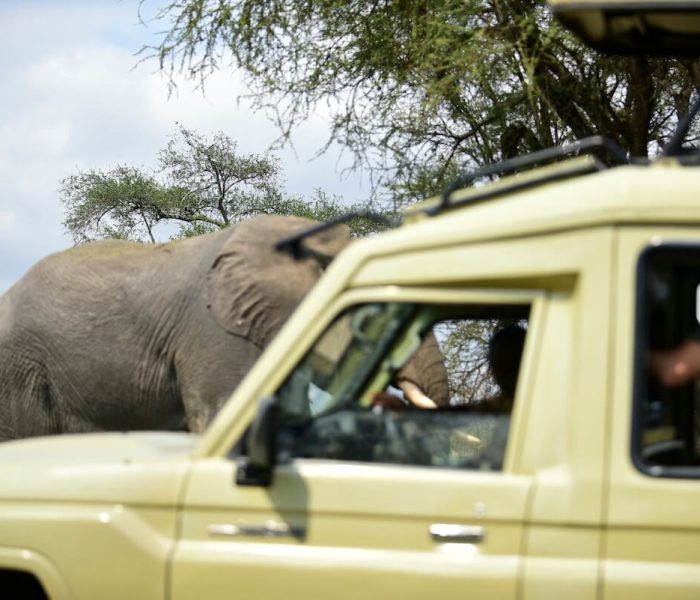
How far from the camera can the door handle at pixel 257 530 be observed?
4.13 meters

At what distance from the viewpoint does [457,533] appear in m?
4.05

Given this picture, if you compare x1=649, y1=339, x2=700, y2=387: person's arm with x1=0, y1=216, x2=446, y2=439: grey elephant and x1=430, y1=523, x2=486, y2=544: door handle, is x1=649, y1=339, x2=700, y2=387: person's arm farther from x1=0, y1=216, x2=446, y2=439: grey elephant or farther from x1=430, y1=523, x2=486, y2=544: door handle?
x1=0, y1=216, x2=446, y2=439: grey elephant

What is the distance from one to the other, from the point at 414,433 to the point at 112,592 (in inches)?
34.5

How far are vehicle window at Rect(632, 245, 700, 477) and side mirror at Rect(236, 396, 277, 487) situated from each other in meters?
0.88

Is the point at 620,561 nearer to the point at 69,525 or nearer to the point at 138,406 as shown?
the point at 69,525

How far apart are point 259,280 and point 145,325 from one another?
1.09 metres

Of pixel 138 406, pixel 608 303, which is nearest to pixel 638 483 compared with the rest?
pixel 608 303

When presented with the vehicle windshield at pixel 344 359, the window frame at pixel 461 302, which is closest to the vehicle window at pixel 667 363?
the window frame at pixel 461 302

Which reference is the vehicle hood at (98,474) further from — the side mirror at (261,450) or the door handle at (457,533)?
the door handle at (457,533)

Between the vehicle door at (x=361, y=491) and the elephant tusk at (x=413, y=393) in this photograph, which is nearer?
the vehicle door at (x=361, y=491)

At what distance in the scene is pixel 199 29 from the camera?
13648 millimetres

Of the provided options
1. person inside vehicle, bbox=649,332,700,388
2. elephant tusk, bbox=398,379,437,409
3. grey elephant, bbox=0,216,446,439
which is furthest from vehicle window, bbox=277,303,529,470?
grey elephant, bbox=0,216,446,439

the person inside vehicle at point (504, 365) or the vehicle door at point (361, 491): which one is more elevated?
the person inside vehicle at point (504, 365)

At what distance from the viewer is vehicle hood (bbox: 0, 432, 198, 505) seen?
4254 mm
